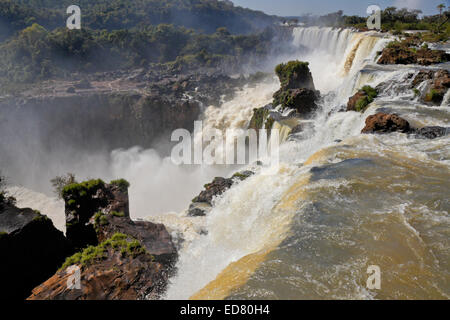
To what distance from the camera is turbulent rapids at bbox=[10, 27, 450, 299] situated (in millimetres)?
5074

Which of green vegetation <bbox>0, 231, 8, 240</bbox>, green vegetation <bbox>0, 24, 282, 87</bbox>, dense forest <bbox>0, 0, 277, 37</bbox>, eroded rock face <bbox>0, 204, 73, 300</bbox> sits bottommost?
eroded rock face <bbox>0, 204, 73, 300</bbox>

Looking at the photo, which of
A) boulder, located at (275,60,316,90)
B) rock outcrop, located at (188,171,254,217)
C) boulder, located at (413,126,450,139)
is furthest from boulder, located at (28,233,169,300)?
boulder, located at (275,60,316,90)

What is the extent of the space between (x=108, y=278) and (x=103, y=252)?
1.03 m

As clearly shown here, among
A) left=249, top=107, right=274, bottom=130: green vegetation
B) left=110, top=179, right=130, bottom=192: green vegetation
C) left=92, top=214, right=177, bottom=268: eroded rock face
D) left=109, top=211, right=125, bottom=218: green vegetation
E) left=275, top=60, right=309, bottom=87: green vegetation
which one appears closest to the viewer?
left=92, top=214, right=177, bottom=268: eroded rock face

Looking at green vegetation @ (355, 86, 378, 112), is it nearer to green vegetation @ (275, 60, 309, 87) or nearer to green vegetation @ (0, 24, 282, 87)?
green vegetation @ (275, 60, 309, 87)

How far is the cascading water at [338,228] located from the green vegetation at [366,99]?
81cm

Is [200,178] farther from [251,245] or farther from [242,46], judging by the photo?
[242,46]

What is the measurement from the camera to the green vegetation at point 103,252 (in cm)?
678

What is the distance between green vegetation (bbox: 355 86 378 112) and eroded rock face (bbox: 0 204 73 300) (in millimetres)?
14501

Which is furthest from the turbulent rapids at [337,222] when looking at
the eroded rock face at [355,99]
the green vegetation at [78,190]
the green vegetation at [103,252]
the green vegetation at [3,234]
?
the green vegetation at [3,234]

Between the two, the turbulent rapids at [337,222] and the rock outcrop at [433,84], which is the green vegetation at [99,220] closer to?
the turbulent rapids at [337,222]

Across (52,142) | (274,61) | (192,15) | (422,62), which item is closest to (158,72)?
(52,142)

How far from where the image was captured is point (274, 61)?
55.6m

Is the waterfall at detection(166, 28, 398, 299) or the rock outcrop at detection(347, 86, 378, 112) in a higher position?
the rock outcrop at detection(347, 86, 378, 112)
